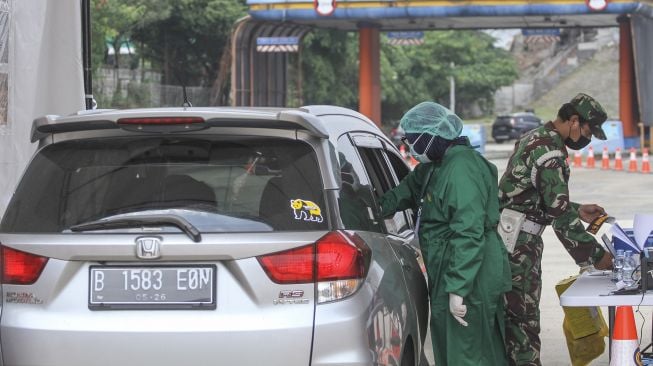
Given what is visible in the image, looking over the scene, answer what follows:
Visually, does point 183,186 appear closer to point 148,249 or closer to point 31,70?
point 148,249

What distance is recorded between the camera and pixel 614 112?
66188mm

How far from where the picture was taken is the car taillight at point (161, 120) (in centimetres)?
405

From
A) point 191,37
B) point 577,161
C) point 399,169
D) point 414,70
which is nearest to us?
point 399,169

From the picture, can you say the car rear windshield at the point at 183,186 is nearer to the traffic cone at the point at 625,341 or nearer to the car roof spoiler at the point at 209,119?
the car roof spoiler at the point at 209,119

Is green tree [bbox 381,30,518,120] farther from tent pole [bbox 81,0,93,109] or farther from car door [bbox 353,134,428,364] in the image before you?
car door [bbox 353,134,428,364]

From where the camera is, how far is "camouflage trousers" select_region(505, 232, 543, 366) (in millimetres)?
5809

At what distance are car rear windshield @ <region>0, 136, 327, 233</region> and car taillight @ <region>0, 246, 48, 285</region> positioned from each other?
0.11 metres

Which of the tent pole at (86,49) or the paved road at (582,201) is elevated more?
the tent pole at (86,49)

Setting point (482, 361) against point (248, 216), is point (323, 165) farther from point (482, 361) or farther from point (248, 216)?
point (482, 361)

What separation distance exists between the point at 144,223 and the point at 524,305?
8.72 ft

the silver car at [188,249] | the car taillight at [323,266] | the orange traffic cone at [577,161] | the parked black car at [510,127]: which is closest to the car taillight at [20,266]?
the silver car at [188,249]

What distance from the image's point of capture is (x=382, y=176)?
5820 millimetres

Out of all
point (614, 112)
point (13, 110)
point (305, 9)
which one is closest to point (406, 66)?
point (614, 112)

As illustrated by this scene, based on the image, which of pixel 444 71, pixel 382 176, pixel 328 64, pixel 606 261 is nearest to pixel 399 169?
pixel 382 176
